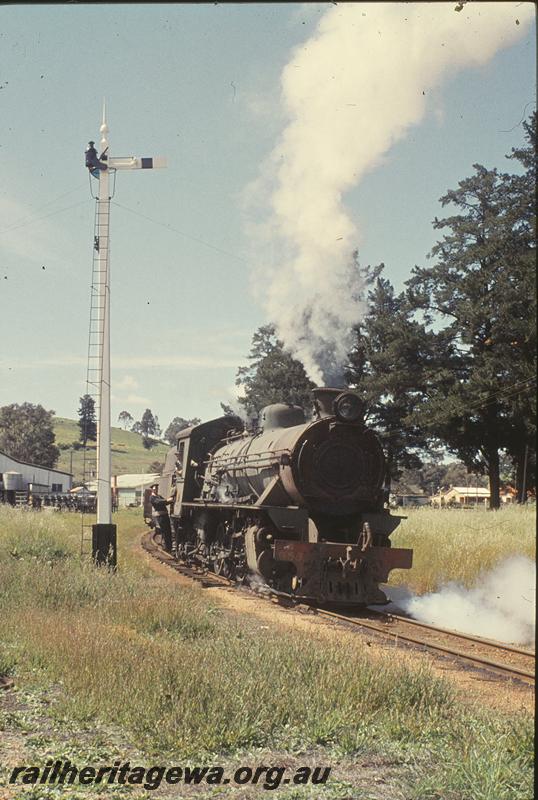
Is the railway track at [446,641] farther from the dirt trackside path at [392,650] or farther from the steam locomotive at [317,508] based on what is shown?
the steam locomotive at [317,508]

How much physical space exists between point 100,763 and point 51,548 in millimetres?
14220

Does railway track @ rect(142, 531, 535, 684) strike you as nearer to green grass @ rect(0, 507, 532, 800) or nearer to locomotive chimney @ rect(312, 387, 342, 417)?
green grass @ rect(0, 507, 532, 800)

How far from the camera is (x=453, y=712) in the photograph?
662 cm

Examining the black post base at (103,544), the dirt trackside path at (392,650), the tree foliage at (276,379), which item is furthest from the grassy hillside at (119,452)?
the dirt trackside path at (392,650)

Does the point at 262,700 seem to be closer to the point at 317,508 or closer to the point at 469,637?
the point at 469,637

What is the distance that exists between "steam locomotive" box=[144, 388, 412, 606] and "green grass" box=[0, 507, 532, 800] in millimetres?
3707

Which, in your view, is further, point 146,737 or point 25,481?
point 25,481

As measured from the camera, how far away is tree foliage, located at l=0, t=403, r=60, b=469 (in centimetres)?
10800

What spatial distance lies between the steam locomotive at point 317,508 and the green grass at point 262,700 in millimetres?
3707

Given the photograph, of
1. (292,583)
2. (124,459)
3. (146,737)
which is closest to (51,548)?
(292,583)

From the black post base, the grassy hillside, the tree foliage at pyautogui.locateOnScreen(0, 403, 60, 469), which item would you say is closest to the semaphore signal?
the black post base

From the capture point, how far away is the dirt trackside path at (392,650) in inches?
305

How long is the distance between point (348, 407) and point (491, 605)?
4.57 metres

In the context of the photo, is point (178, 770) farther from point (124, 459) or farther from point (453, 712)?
point (124, 459)
